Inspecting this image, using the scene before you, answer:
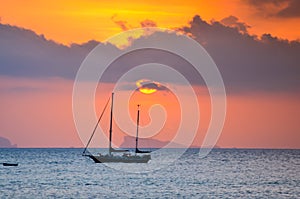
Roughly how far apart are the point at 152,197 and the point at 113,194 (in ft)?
19.1

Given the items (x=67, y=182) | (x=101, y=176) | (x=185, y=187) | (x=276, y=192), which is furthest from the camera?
(x=101, y=176)

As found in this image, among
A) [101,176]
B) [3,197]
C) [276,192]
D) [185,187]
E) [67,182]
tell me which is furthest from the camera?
[101,176]

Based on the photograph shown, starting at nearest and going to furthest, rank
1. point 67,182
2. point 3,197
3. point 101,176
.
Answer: point 3,197
point 67,182
point 101,176

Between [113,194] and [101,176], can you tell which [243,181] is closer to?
[101,176]

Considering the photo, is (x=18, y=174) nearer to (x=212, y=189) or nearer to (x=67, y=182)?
(x=67, y=182)

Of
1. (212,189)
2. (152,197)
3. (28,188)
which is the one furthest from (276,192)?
(28,188)

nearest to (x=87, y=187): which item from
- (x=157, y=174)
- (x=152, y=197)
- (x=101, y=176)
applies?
(x=152, y=197)

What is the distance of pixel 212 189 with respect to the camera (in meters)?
112

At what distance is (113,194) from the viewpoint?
102000 millimetres

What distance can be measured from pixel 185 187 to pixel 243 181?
1837 centimetres

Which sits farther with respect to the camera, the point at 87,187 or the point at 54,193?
the point at 87,187

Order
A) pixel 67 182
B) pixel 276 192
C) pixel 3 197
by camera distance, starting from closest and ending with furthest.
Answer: pixel 3 197 < pixel 276 192 < pixel 67 182

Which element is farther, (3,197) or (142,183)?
(142,183)

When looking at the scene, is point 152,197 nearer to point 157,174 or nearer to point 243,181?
point 243,181
